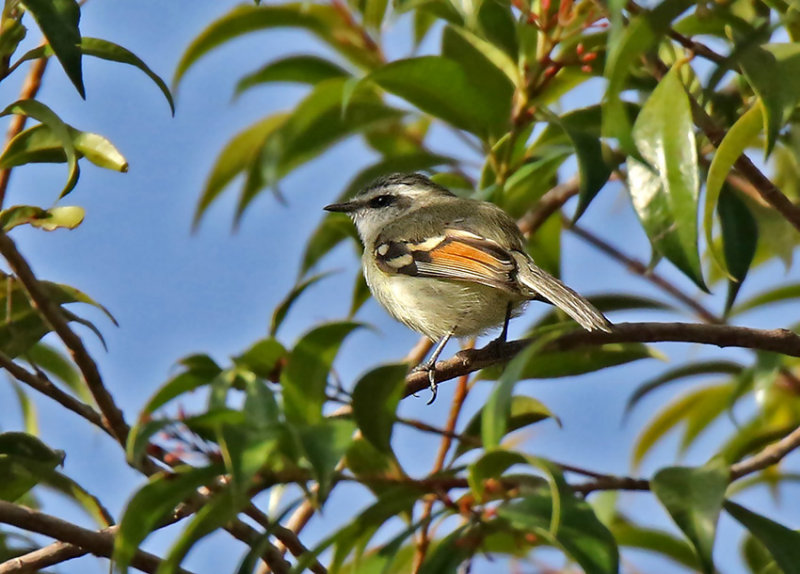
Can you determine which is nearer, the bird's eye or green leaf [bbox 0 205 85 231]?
green leaf [bbox 0 205 85 231]

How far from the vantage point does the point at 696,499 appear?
Answer: 86.4 inches

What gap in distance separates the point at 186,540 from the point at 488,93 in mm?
1723

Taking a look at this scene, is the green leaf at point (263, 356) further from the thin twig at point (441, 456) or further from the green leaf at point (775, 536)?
the green leaf at point (775, 536)

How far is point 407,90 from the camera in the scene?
311cm

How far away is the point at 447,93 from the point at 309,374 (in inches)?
48.5

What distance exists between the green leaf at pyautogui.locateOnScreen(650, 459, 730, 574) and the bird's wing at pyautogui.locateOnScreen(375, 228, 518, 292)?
1.29 metres

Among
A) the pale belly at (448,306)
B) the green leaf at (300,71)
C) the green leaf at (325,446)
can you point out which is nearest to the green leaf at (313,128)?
the green leaf at (300,71)

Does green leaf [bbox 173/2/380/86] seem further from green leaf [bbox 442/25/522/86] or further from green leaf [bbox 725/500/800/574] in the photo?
green leaf [bbox 725/500/800/574]

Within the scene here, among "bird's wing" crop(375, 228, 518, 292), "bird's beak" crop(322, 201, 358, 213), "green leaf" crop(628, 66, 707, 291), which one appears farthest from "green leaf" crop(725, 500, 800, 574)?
"bird's beak" crop(322, 201, 358, 213)

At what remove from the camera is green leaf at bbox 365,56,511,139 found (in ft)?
9.95

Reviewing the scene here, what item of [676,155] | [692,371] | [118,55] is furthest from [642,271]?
[118,55]

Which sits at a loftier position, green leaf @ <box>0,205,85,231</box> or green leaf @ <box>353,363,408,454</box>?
green leaf @ <box>0,205,85,231</box>

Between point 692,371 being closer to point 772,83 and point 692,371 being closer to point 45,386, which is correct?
point 772,83

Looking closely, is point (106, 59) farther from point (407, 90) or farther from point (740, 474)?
point (740, 474)
